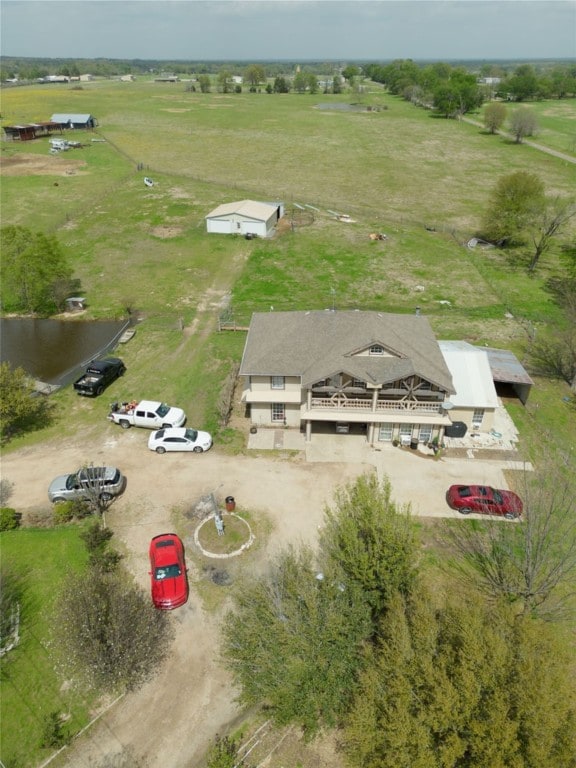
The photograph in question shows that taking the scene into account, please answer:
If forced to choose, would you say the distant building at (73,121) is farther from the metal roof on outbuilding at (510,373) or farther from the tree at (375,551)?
the tree at (375,551)

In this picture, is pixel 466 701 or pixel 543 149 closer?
pixel 466 701

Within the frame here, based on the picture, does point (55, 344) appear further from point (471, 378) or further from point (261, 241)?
point (471, 378)

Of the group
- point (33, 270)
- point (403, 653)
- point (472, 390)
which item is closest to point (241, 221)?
point (33, 270)

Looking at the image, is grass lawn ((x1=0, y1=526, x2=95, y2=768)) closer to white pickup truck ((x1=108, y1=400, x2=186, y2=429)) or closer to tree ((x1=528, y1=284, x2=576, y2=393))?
white pickup truck ((x1=108, y1=400, x2=186, y2=429))

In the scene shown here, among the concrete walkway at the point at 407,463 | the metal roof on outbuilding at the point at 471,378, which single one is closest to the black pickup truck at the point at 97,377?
the concrete walkway at the point at 407,463

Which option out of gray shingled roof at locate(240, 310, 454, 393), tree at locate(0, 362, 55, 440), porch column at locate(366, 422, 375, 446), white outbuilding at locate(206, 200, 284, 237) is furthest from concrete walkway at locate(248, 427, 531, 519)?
white outbuilding at locate(206, 200, 284, 237)

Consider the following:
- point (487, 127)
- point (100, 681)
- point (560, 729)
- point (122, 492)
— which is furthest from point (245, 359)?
point (487, 127)

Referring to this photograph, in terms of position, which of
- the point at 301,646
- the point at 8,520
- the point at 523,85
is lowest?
the point at 8,520
